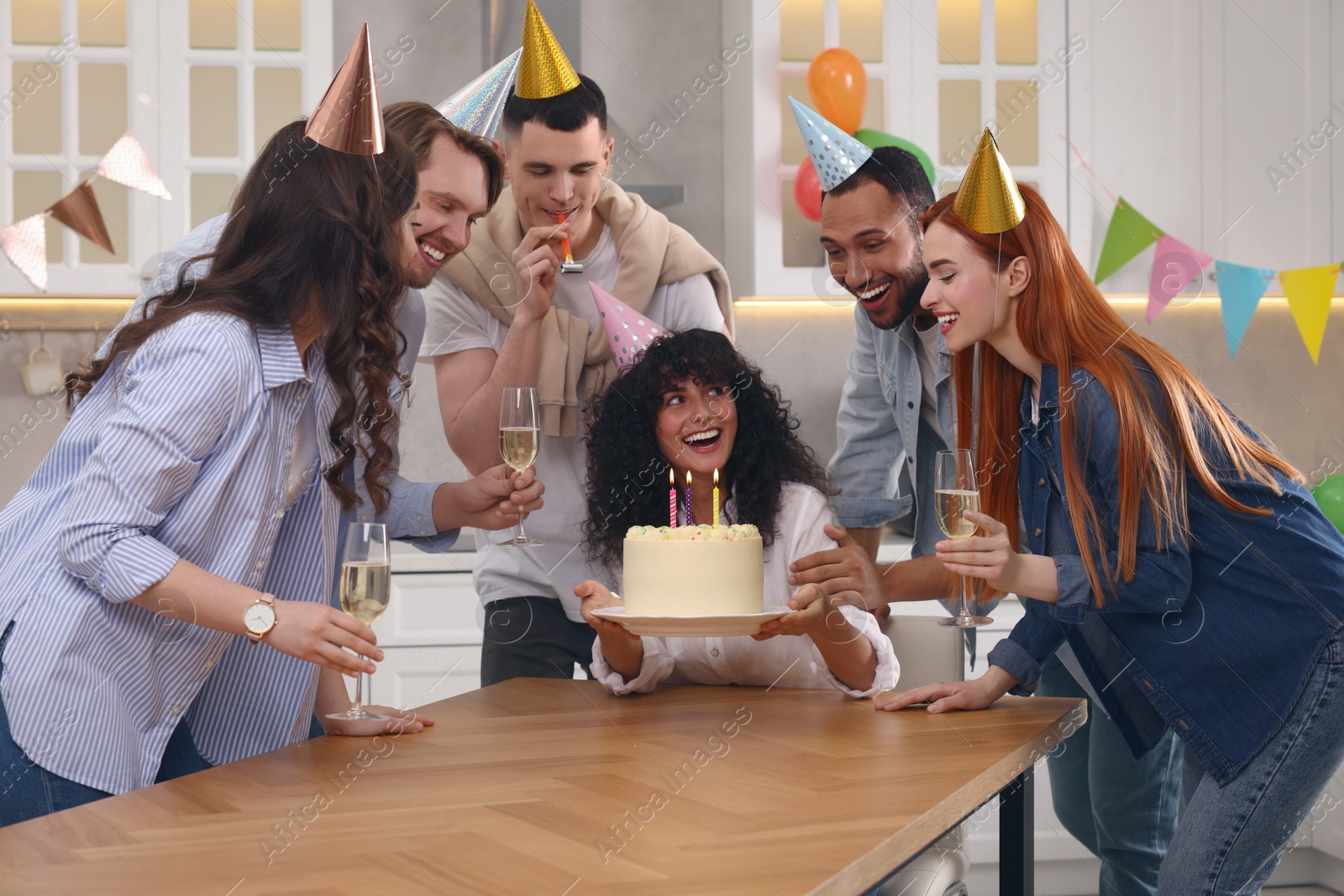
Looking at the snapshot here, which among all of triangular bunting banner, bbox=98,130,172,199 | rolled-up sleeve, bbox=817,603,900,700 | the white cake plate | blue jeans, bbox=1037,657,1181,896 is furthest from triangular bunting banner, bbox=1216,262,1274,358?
triangular bunting banner, bbox=98,130,172,199

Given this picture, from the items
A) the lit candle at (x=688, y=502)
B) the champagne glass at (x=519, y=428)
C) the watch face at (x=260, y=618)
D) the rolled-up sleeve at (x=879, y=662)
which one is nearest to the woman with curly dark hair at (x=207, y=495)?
the watch face at (x=260, y=618)

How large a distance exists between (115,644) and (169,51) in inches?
92.1

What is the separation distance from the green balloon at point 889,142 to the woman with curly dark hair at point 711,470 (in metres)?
Result: 1.30

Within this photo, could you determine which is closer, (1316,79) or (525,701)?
(525,701)

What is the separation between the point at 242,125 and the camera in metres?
3.19

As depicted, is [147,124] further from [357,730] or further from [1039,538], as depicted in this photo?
[1039,538]

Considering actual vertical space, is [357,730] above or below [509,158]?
below

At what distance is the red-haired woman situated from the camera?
1502 millimetres

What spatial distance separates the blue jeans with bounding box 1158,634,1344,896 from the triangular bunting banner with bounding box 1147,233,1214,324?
2.16 meters

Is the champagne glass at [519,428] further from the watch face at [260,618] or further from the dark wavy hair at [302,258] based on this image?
the watch face at [260,618]

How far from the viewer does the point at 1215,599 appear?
1564 millimetres

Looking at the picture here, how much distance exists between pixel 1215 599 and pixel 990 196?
0.63 metres

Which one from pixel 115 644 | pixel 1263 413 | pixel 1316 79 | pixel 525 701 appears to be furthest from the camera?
pixel 1263 413

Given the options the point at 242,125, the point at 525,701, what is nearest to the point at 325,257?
the point at 525,701
